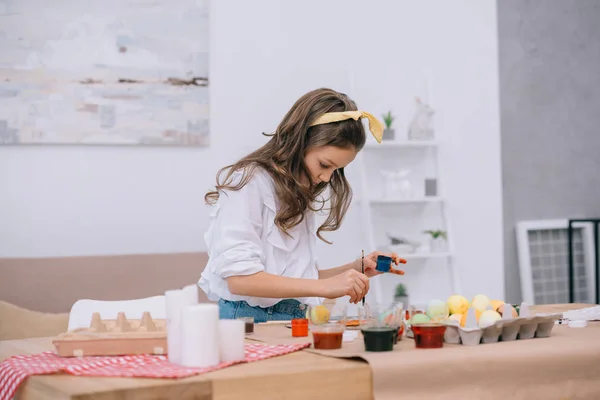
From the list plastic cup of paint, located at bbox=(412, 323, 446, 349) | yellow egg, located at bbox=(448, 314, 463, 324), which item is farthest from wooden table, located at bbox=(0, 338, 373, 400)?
yellow egg, located at bbox=(448, 314, 463, 324)

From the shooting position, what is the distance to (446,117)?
5.05 m

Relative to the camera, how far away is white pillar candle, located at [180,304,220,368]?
1.45 meters

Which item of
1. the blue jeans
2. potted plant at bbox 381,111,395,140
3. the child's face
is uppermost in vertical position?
potted plant at bbox 381,111,395,140

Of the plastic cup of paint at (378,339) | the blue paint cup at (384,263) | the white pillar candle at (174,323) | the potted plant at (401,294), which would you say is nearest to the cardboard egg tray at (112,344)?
the white pillar candle at (174,323)

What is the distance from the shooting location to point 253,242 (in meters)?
2.20

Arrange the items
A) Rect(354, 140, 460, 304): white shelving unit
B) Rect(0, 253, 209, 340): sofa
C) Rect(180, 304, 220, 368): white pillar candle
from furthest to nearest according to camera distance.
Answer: Rect(354, 140, 460, 304): white shelving unit
Rect(0, 253, 209, 340): sofa
Rect(180, 304, 220, 368): white pillar candle

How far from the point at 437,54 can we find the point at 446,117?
0.40 meters

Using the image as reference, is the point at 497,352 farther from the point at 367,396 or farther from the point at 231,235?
the point at 231,235

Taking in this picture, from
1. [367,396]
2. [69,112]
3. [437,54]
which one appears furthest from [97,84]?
[367,396]

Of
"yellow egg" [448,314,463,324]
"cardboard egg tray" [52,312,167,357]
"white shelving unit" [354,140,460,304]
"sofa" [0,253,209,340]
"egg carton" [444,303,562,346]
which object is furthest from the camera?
"white shelving unit" [354,140,460,304]

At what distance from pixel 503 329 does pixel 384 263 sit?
478 mm

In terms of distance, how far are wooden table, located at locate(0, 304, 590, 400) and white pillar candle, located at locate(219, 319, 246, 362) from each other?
0.04m

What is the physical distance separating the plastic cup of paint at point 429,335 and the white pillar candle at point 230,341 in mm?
406

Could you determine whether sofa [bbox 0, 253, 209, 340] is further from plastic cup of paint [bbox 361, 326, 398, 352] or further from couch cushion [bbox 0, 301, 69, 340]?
plastic cup of paint [bbox 361, 326, 398, 352]
